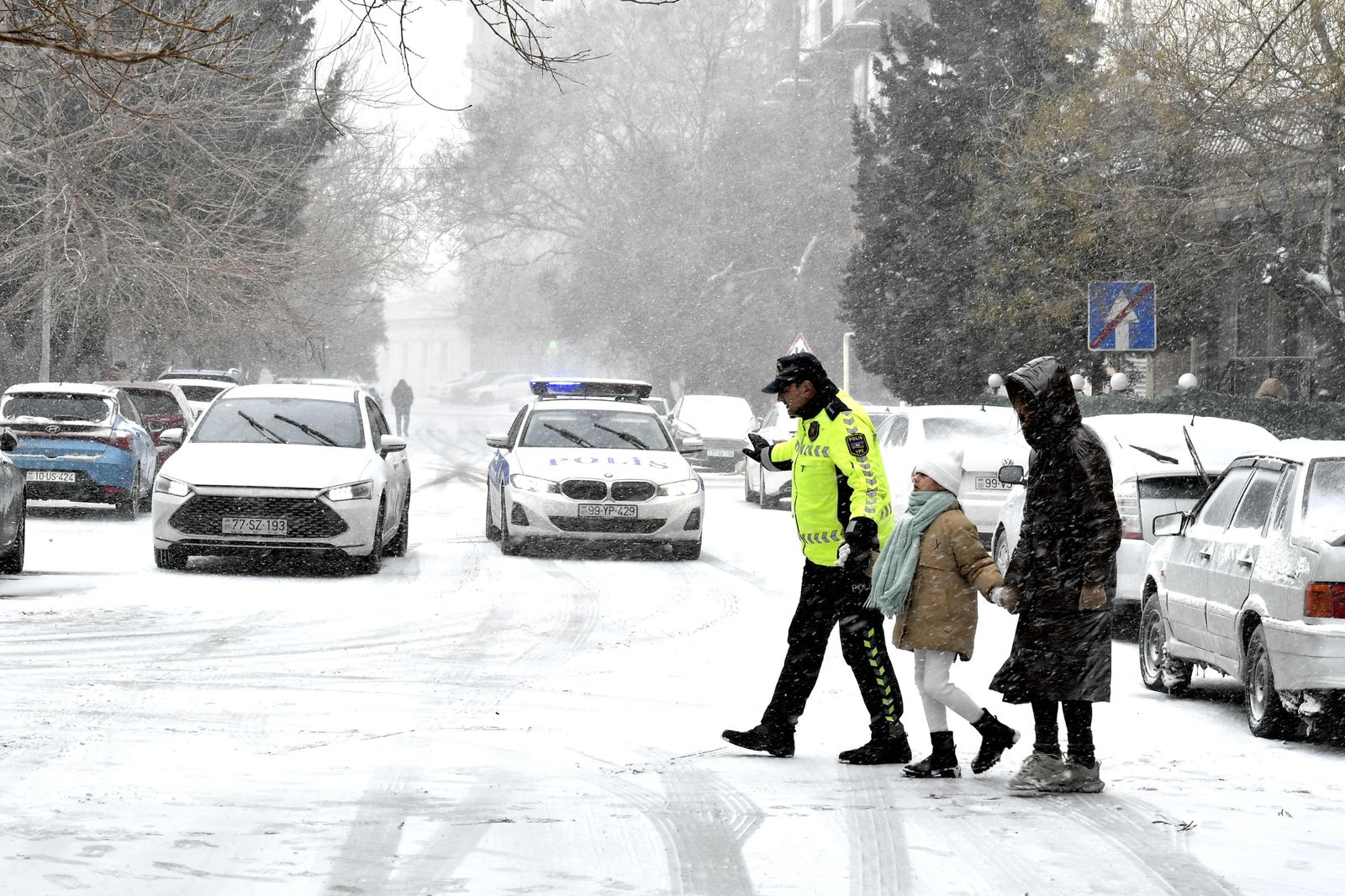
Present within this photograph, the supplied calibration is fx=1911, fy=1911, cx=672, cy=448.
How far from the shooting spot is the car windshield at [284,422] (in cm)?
1675

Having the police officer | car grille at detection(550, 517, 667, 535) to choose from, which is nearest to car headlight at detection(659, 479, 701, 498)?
car grille at detection(550, 517, 667, 535)

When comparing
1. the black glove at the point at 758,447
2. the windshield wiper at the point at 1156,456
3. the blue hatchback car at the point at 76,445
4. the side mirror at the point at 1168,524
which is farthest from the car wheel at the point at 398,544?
the black glove at the point at 758,447

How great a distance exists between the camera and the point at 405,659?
10977 millimetres

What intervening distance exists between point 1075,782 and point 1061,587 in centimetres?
73

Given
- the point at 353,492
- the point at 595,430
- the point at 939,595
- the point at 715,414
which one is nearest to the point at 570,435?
the point at 595,430

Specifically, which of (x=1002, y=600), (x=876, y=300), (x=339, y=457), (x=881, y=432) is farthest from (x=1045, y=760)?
(x=876, y=300)

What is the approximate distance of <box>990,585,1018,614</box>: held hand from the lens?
7.30 metres

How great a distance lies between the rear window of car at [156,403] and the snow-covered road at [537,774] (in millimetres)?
13965

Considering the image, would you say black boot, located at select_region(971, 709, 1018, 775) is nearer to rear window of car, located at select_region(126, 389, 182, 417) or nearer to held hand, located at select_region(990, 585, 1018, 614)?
held hand, located at select_region(990, 585, 1018, 614)

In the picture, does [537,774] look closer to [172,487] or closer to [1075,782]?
[1075,782]

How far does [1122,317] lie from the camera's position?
2098 centimetres

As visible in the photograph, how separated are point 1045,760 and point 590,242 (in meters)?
55.1

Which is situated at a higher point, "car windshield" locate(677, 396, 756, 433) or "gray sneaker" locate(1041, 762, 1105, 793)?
"car windshield" locate(677, 396, 756, 433)

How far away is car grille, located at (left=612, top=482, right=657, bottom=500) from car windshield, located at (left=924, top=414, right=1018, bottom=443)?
319cm
